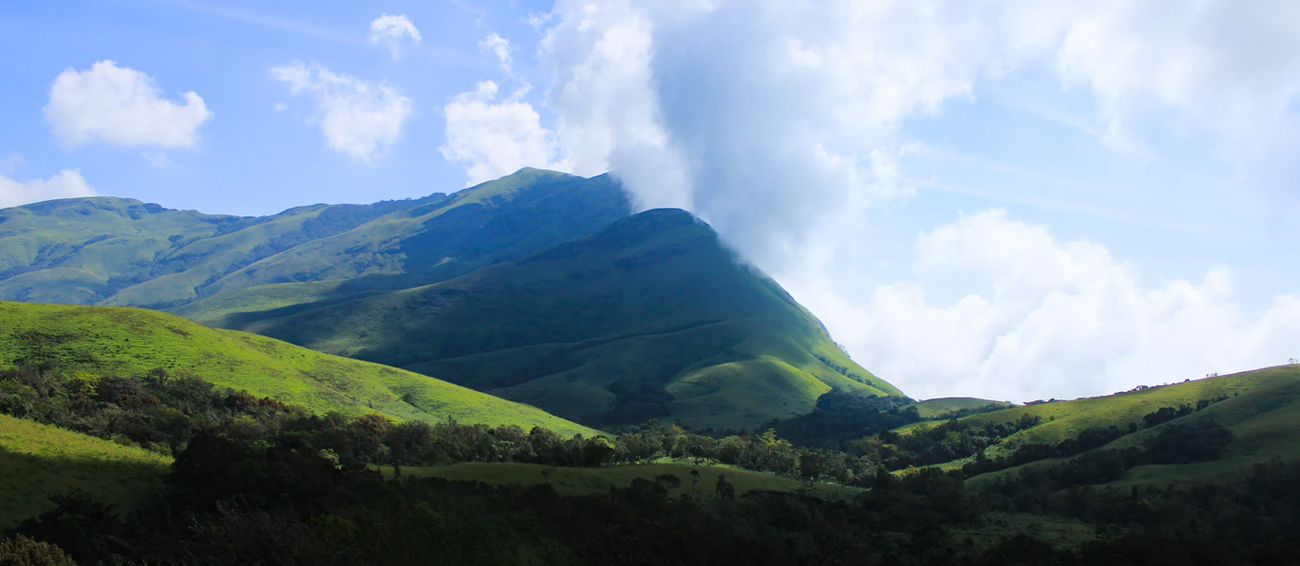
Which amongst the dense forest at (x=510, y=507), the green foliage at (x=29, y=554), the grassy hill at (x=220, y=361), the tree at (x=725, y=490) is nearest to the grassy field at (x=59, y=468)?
the dense forest at (x=510, y=507)

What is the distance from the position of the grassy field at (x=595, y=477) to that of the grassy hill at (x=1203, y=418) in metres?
36.6

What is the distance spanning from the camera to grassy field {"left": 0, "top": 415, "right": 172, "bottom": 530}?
137ft

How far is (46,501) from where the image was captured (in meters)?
42.0

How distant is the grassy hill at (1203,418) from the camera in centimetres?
9681

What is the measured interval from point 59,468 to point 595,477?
4125 centimetres

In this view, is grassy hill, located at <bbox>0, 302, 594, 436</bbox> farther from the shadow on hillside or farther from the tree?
the tree

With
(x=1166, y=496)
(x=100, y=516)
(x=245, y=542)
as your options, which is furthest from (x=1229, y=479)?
(x=100, y=516)

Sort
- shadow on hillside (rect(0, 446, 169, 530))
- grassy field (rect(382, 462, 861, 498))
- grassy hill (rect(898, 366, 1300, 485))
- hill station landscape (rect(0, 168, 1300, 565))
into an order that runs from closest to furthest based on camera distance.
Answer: shadow on hillside (rect(0, 446, 169, 530))
hill station landscape (rect(0, 168, 1300, 565))
grassy field (rect(382, 462, 861, 498))
grassy hill (rect(898, 366, 1300, 485))

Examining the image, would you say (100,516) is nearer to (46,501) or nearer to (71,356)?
(46,501)

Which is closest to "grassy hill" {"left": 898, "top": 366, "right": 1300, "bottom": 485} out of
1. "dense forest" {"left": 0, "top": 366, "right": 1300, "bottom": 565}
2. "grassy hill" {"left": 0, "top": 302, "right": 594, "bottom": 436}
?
Result: "dense forest" {"left": 0, "top": 366, "right": 1300, "bottom": 565}

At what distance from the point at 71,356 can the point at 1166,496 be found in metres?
128

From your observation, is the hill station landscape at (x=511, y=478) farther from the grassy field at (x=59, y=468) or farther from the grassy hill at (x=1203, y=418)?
the grassy hill at (x=1203, y=418)

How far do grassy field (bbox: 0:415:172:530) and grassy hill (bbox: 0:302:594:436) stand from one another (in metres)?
45.3

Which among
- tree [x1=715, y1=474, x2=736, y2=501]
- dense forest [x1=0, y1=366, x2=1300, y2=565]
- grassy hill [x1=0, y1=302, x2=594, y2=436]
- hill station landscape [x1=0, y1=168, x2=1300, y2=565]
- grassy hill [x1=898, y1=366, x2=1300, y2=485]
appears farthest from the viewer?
grassy hill [x1=0, y1=302, x2=594, y2=436]
